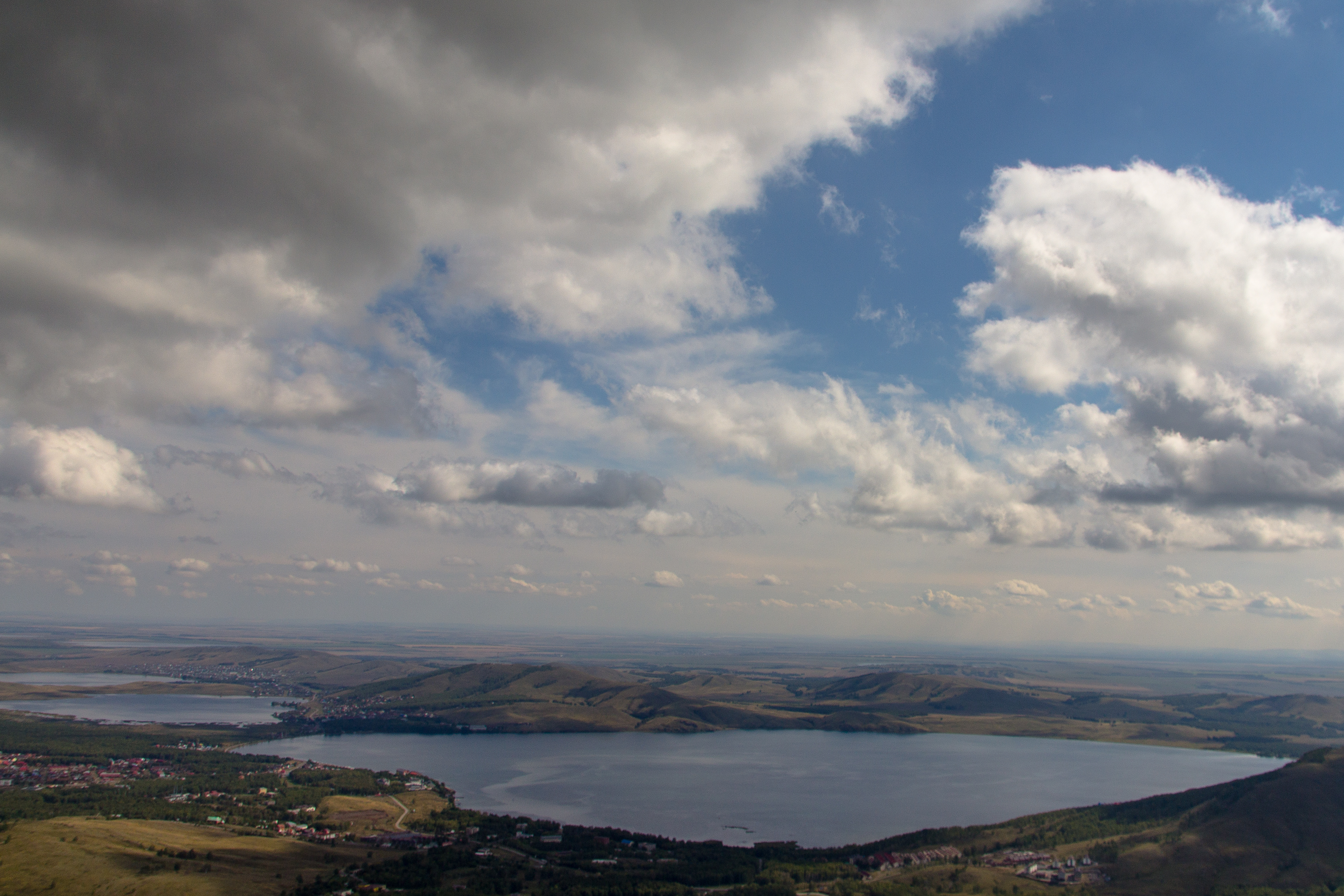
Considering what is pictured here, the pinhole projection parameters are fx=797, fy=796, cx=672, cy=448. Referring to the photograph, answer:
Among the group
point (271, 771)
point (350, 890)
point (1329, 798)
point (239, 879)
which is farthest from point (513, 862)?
point (1329, 798)

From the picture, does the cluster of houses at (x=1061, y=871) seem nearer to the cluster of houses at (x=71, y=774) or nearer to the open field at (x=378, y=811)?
the open field at (x=378, y=811)

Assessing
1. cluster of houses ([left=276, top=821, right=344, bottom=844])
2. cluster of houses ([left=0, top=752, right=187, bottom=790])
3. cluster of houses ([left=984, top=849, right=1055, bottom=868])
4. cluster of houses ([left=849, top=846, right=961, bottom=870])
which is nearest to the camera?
cluster of houses ([left=984, top=849, right=1055, bottom=868])

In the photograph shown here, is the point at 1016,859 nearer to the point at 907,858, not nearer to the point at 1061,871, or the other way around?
the point at 1061,871

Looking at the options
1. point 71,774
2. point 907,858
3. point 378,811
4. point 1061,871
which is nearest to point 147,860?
point 378,811

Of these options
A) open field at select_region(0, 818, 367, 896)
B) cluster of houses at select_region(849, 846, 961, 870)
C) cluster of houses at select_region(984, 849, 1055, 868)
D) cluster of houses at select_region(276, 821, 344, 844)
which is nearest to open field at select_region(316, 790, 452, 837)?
cluster of houses at select_region(276, 821, 344, 844)

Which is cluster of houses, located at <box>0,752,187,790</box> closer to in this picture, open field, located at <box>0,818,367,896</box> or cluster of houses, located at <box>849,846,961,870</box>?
open field, located at <box>0,818,367,896</box>

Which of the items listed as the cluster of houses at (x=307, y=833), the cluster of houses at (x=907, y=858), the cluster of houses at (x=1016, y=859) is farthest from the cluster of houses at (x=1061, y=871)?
the cluster of houses at (x=307, y=833)

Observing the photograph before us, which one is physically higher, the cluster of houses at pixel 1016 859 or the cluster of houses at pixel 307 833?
the cluster of houses at pixel 1016 859

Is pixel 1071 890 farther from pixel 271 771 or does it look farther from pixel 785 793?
pixel 271 771
